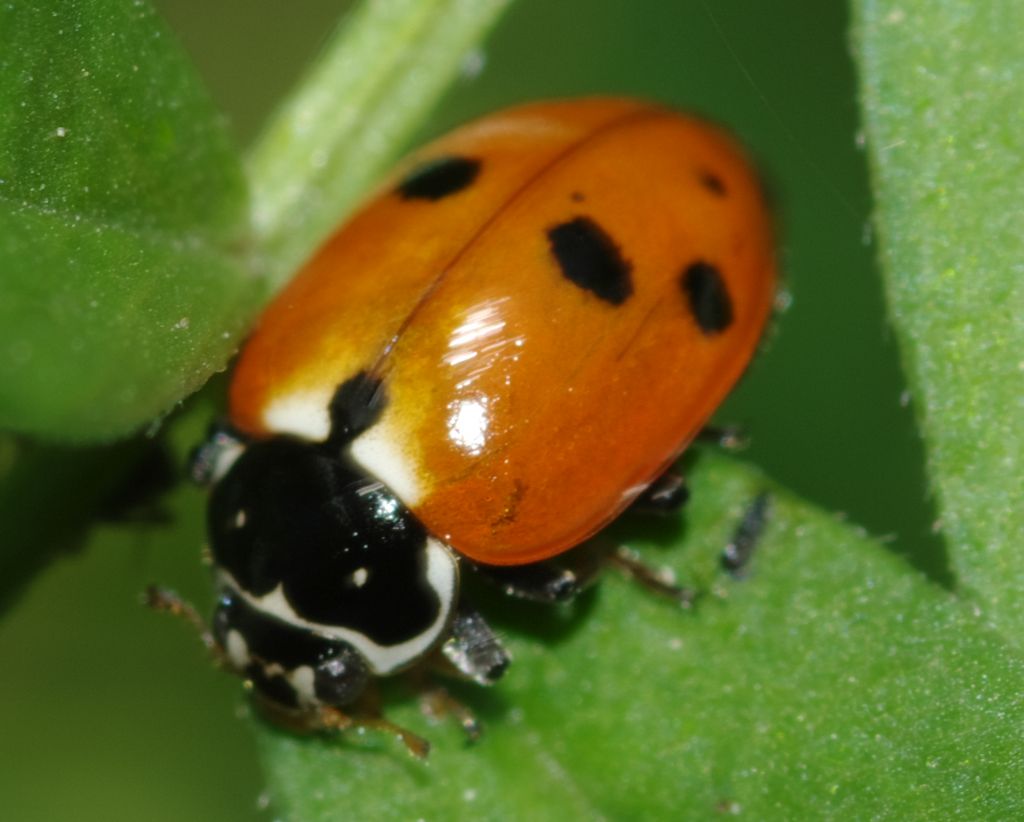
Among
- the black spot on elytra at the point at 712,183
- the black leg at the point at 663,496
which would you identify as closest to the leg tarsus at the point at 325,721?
the black leg at the point at 663,496

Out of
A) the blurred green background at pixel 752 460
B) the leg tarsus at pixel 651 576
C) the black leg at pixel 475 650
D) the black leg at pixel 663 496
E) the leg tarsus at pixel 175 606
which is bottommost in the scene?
the blurred green background at pixel 752 460

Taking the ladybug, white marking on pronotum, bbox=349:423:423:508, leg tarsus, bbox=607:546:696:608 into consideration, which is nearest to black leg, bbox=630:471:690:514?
the ladybug

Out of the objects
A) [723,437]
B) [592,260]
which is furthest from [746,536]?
[592,260]

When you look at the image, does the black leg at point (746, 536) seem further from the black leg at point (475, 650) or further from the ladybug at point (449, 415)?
the black leg at point (475, 650)

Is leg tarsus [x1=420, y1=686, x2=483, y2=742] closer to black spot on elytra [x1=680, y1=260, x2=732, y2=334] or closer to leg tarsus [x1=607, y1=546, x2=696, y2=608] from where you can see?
leg tarsus [x1=607, y1=546, x2=696, y2=608]

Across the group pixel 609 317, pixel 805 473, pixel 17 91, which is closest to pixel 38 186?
pixel 17 91

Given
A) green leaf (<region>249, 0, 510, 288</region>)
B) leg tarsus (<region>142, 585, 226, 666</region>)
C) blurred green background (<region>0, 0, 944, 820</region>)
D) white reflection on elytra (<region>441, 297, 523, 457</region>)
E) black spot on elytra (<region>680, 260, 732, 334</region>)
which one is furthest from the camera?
blurred green background (<region>0, 0, 944, 820</region>)

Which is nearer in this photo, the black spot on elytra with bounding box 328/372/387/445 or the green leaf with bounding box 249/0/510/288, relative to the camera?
the black spot on elytra with bounding box 328/372/387/445
